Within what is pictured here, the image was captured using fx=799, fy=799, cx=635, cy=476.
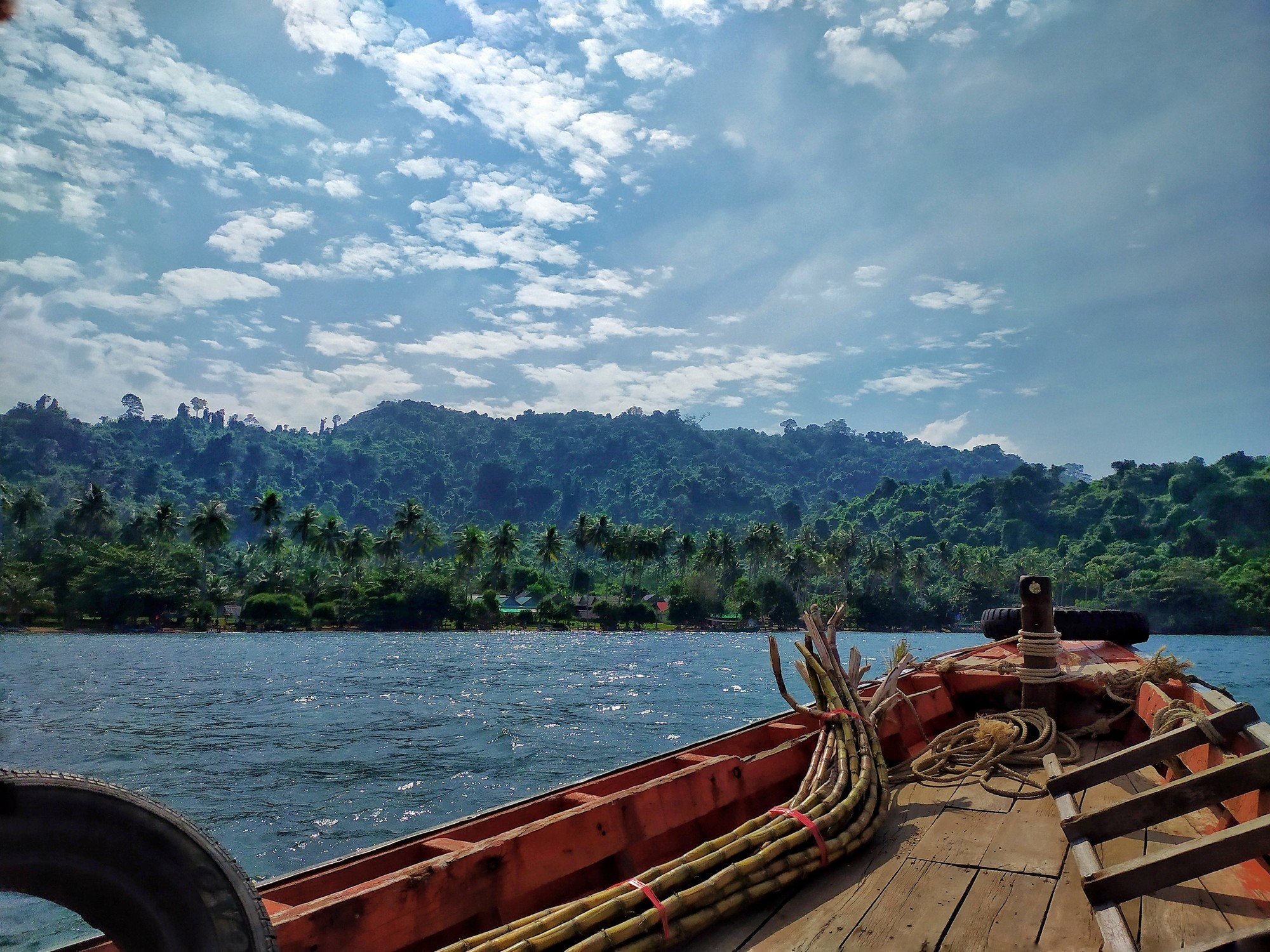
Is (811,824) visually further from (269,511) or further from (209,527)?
(269,511)

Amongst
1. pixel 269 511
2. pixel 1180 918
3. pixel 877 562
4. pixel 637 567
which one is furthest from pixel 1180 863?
pixel 877 562

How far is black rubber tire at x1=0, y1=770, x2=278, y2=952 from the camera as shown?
175 centimetres

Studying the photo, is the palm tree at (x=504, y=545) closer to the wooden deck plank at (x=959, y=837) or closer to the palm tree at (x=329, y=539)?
the palm tree at (x=329, y=539)

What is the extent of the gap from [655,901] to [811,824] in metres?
0.92

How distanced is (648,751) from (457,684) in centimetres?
1480

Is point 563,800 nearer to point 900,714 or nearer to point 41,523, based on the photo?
point 900,714

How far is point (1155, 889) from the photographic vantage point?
248 cm

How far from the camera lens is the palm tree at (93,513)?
79.6 metres

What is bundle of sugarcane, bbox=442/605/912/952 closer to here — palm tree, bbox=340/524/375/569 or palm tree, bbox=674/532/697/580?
palm tree, bbox=340/524/375/569

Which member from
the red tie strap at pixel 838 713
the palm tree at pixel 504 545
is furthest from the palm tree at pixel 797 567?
the red tie strap at pixel 838 713

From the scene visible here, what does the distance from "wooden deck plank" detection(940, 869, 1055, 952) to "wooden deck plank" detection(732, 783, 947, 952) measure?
0.33m

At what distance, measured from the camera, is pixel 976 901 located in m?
2.96

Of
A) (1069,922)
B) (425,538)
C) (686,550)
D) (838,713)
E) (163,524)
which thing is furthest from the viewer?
(686,550)

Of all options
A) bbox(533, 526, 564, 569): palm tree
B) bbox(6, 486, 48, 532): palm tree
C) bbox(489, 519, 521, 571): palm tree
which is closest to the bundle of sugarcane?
bbox(489, 519, 521, 571): palm tree
